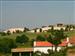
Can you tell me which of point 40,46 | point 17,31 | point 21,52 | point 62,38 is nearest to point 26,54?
point 21,52

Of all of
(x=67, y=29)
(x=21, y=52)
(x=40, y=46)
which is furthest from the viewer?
(x=67, y=29)

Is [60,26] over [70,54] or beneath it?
beneath

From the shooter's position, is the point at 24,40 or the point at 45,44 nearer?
the point at 45,44

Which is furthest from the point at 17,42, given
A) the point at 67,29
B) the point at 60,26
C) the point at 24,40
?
the point at 60,26

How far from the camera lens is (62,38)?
12617mm

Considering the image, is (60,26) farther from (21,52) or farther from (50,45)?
(21,52)

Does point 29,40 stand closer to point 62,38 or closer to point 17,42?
A: point 17,42

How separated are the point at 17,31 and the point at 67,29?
3.27 meters

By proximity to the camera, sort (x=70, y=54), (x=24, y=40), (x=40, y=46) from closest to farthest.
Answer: (x=70, y=54)
(x=40, y=46)
(x=24, y=40)

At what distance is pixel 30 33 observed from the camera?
1590 centimetres

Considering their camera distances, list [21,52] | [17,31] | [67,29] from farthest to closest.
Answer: [17,31], [67,29], [21,52]

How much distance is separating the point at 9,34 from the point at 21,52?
20.1ft

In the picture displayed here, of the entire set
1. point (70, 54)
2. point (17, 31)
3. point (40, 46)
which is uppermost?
point (70, 54)

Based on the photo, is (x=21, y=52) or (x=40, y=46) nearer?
(x=21, y=52)
